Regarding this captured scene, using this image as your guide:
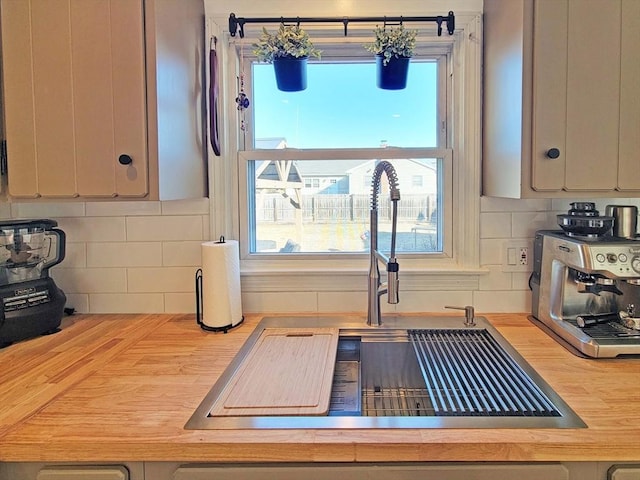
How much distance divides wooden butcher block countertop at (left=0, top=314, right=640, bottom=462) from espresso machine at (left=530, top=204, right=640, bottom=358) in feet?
0.19

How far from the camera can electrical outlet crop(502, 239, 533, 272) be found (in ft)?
5.63

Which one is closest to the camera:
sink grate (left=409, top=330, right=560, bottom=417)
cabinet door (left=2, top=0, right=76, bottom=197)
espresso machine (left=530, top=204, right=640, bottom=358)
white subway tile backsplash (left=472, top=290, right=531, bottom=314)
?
sink grate (left=409, top=330, right=560, bottom=417)

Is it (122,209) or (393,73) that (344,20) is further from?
(122,209)

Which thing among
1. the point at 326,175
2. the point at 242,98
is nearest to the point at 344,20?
the point at 242,98

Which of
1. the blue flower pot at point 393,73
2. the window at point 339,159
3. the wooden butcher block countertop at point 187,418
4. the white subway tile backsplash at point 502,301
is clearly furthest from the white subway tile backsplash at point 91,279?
the white subway tile backsplash at point 502,301

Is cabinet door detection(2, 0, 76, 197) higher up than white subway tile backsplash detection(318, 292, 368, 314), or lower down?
higher up

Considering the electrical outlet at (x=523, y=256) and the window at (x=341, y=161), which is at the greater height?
the window at (x=341, y=161)

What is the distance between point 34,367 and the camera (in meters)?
1.26

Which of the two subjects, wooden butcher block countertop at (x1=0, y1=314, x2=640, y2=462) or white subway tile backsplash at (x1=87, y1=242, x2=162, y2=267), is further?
white subway tile backsplash at (x1=87, y1=242, x2=162, y2=267)

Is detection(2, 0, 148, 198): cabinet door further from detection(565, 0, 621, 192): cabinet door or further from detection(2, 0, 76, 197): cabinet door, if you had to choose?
detection(565, 0, 621, 192): cabinet door

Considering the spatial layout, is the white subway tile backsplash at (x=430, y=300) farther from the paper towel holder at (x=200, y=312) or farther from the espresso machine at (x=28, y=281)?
the espresso machine at (x=28, y=281)

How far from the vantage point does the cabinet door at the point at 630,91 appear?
4.42 feet

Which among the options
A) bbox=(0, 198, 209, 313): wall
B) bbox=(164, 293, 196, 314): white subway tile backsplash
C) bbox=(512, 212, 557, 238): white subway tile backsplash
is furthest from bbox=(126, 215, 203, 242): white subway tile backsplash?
bbox=(512, 212, 557, 238): white subway tile backsplash

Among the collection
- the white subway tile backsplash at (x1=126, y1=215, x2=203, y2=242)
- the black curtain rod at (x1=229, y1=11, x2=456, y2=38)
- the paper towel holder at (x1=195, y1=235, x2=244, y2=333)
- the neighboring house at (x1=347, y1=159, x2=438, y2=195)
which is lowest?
the paper towel holder at (x1=195, y1=235, x2=244, y2=333)
